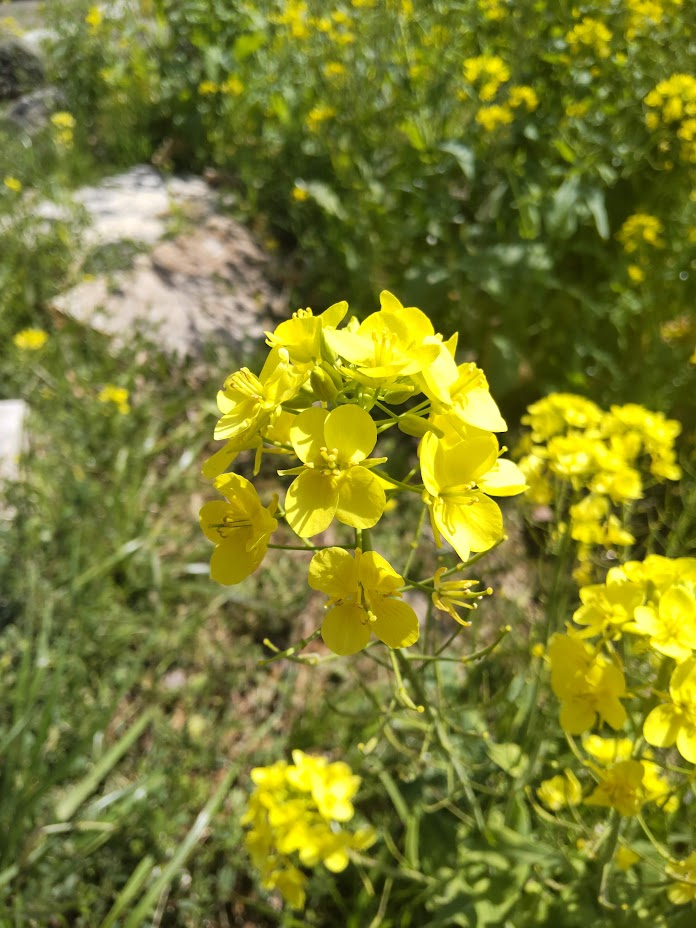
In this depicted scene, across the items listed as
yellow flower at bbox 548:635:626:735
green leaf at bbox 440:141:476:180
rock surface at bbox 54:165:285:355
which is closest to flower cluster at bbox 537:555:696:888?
yellow flower at bbox 548:635:626:735

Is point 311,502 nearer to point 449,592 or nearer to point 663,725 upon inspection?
point 449,592

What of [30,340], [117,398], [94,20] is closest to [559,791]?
[117,398]

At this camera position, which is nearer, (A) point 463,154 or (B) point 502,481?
(B) point 502,481

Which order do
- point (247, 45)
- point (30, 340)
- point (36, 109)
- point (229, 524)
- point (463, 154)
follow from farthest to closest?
point (36, 109)
point (247, 45)
point (30, 340)
point (463, 154)
point (229, 524)

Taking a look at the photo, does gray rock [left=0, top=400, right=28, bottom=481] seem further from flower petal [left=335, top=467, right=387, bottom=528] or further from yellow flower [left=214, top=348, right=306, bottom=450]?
flower petal [left=335, top=467, right=387, bottom=528]

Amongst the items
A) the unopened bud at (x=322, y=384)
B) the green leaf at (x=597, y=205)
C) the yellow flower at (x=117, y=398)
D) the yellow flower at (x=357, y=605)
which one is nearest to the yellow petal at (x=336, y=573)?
the yellow flower at (x=357, y=605)

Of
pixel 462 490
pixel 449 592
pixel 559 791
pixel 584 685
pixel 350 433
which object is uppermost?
pixel 350 433
